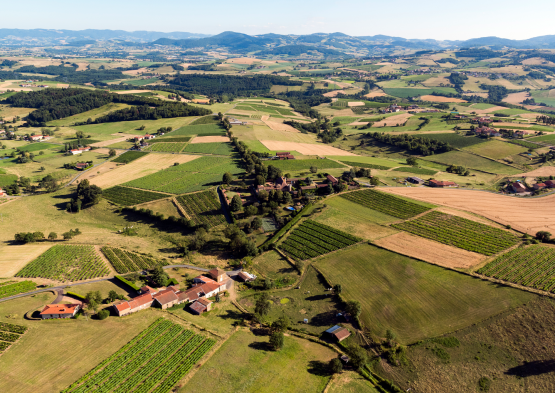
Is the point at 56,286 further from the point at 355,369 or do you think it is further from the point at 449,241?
the point at 449,241

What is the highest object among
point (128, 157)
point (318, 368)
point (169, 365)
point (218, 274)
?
point (128, 157)

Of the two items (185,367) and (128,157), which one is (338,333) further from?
(128,157)

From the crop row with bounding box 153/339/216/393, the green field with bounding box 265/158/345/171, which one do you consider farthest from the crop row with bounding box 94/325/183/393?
the green field with bounding box 265/158/345/171

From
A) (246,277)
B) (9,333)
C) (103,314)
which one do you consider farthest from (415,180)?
(9,333)

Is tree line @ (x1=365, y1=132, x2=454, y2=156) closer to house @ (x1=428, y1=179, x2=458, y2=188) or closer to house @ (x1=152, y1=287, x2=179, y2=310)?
house @ (x1=428, y1=179, x2=458, y2=188)

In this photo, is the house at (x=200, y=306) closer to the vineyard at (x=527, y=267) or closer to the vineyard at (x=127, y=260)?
the vineyard at (x=127, y=260)

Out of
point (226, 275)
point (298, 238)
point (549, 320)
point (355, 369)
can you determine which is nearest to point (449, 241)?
point (549, 320)
